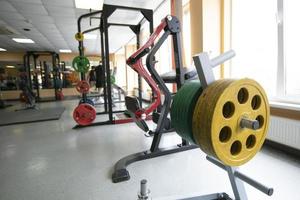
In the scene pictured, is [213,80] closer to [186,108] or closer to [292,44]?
[186,108]

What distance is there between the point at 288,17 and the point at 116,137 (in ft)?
10.6

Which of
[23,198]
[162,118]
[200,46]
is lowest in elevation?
[23,198]

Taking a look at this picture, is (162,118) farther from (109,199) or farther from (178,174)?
(109,199)

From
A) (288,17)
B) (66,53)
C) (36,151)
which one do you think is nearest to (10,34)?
(66,53)

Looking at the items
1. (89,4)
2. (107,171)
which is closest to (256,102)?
(107,171)

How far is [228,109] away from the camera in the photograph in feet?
3.21

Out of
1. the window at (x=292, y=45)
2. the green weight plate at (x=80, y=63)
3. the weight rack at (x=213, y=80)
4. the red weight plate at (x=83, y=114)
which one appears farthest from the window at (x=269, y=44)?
the green weight plate at (x=80, y=63)

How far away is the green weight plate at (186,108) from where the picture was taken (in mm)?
1086

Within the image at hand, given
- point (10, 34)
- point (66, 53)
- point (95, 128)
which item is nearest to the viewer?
point (95, 128)

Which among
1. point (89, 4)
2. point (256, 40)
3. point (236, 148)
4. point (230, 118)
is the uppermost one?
point (89, 4)

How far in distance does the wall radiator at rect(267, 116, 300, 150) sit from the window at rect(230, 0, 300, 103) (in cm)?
37

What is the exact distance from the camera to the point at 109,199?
5.95 feet

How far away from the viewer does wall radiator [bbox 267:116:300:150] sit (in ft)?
8.08

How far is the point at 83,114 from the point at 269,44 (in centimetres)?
366
